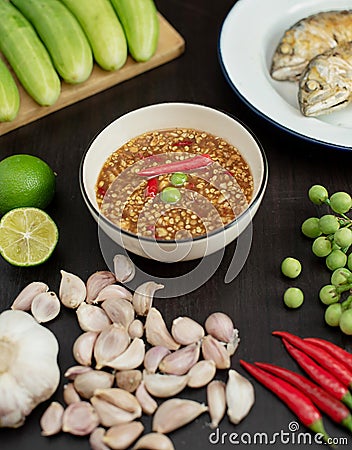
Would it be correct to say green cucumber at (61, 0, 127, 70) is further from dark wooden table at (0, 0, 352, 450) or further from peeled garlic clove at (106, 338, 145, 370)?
peeled garlic clove at (106, 338, 145, 370)

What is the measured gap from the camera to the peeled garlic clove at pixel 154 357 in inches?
61.4

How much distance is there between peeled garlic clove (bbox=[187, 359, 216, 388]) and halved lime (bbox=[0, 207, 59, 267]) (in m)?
0.48

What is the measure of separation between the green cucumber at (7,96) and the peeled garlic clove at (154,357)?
868 mm

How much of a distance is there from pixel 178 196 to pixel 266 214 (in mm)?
305

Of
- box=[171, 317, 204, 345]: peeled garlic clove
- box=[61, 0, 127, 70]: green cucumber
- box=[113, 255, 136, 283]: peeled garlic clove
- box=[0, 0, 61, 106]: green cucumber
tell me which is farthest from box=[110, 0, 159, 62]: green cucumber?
box=[171, 317, 204, 345]: peeled garlic clove

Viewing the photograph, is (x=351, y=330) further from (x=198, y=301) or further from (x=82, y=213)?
(x=82, y=213)

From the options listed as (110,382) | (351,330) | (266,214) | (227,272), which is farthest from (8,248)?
(351,330)

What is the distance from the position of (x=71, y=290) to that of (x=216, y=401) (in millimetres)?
455

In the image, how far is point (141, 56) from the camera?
7.22 ft

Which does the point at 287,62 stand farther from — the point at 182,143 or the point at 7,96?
the point at 7,96

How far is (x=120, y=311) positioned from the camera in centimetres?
164

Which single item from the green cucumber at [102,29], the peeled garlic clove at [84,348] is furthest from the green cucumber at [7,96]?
the peeled garlic clove at [84,348]

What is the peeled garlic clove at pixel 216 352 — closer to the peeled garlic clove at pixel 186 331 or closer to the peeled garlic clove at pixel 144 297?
the peeled garlic clove at pixel 186 331

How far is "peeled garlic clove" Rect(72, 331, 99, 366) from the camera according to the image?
1582 mm
